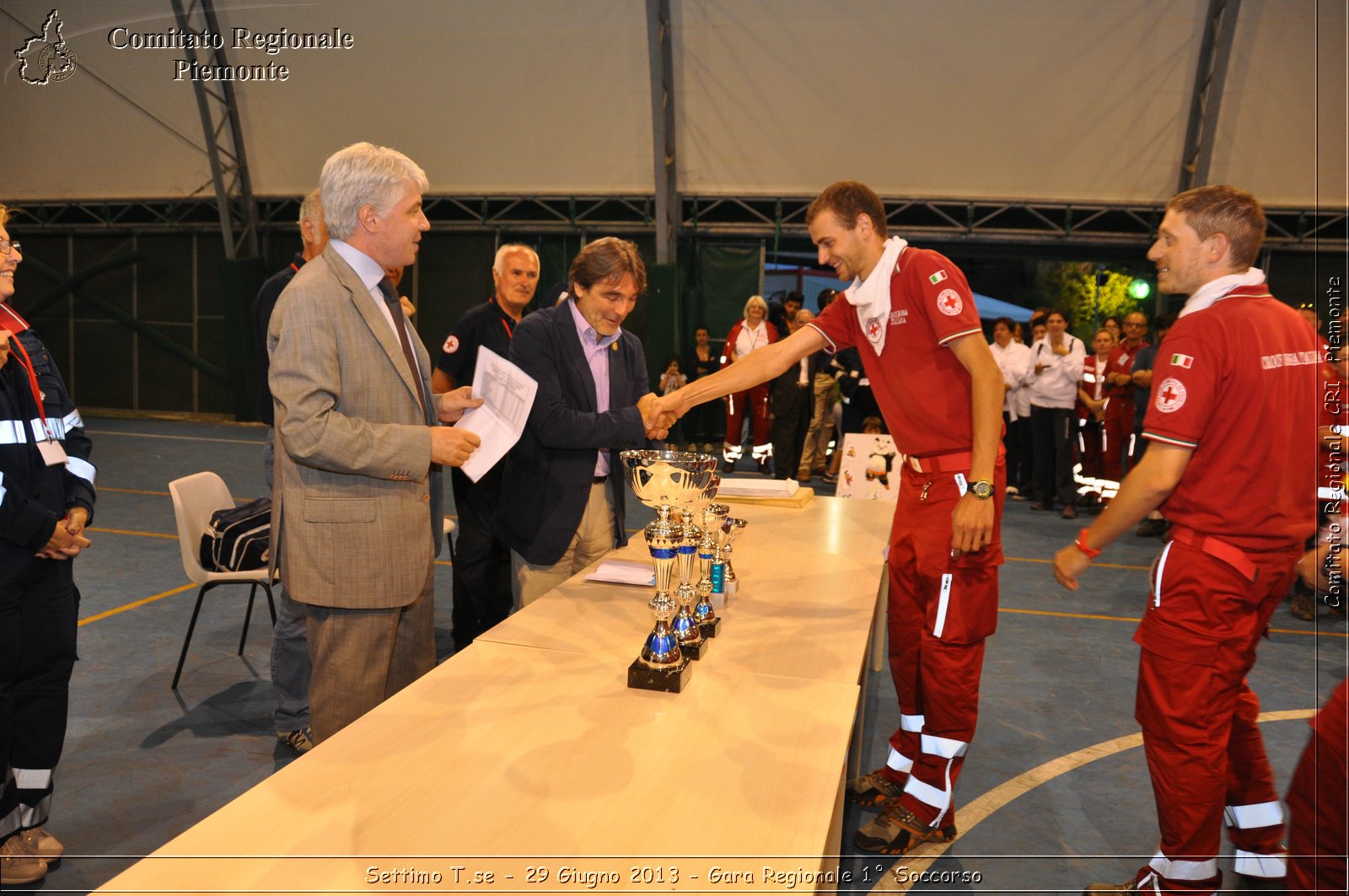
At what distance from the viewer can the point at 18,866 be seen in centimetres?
269

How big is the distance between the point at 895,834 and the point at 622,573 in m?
1.18

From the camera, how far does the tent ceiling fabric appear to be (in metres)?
10.5

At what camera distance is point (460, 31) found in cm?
1170

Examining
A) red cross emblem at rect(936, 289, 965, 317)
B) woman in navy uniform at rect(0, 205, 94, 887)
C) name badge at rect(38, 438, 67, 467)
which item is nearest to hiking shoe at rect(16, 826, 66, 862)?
woman in navy uniform at rect(0, 205, 94, 887)

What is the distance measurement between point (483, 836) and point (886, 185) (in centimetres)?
1123

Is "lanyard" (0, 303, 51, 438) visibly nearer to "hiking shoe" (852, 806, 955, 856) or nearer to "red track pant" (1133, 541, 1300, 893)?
"hiking shoe" (852, 806, 955, 856)

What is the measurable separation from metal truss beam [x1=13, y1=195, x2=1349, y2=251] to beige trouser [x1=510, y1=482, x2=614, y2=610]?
906 cm

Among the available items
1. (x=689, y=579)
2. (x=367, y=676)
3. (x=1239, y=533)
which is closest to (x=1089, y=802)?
(x=1239, y=533)

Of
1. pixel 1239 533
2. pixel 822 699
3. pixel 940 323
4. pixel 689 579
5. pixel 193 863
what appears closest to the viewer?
pixel 193 863

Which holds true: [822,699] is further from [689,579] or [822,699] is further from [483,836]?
[483,836]

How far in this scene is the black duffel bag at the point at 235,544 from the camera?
394 centimetres

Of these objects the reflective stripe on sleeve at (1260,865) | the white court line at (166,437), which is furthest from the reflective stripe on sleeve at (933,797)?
the white court line at (166,437)

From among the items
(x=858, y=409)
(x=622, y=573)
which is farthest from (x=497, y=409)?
(x=858, y=409)

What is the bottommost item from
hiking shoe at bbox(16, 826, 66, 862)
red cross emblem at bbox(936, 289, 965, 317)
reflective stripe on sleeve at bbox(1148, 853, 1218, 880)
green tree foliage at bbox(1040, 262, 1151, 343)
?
hiking shoe at bbox(16, 826, 66, 862)
